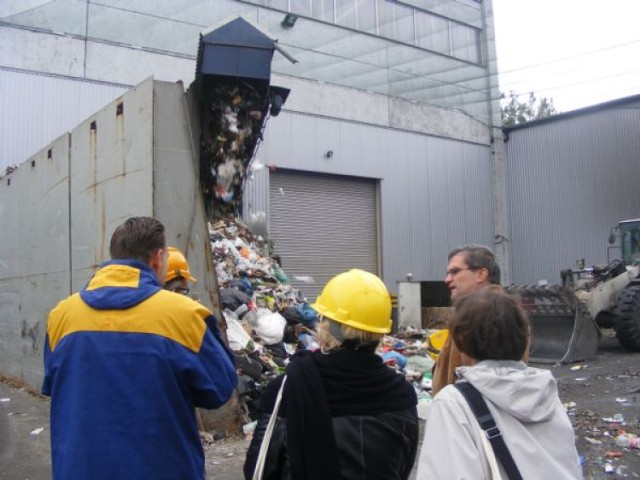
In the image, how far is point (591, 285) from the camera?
11.7 metres

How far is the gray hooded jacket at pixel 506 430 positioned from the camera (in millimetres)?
1542

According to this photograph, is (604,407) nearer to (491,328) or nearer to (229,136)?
(229,136)

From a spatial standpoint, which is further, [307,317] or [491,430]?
[307,317]

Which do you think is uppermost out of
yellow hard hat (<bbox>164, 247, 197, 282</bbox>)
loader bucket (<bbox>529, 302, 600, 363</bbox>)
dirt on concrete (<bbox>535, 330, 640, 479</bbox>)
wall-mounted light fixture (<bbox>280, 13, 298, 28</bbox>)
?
wall-mounted light fixture (<bbox>280, 13, 298, 28</bbox>)

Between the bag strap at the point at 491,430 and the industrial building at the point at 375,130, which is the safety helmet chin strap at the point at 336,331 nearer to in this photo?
the bag strap at the point at 491,430

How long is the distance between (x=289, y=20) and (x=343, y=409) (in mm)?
17285

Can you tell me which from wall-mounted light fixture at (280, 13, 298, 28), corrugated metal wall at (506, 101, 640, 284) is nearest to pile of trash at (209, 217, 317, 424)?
wall-mounted light fixture at (280, 13, 298, 28)

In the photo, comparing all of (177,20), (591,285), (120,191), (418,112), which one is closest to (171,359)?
(120,191)

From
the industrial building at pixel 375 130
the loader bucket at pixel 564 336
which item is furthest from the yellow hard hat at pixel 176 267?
the industrial building at pixel 375 130

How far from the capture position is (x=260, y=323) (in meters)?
7.55

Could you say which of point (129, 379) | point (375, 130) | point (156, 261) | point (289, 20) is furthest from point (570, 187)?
point (129, 379)

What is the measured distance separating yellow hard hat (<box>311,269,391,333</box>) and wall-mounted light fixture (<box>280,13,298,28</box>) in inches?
661

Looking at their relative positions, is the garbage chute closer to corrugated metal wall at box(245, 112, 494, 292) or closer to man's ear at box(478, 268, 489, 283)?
man's ear at box(478, 268, 489, 283)

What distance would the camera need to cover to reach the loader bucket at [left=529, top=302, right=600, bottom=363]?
31.4ft
